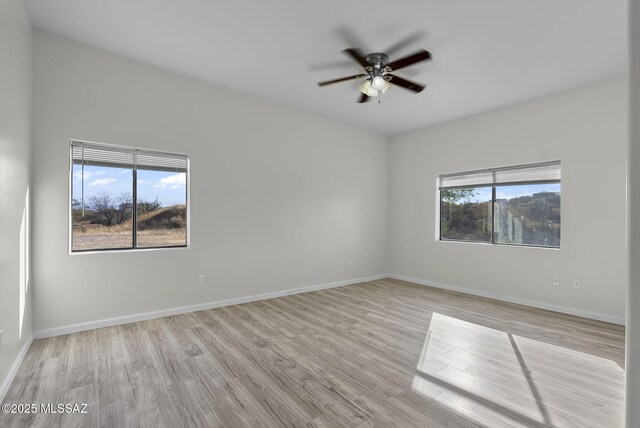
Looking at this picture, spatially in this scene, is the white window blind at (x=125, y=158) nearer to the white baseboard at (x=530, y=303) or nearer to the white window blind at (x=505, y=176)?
the white window blind at (x=505, y=176)

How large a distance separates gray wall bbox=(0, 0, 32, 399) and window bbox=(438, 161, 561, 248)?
5.65 m

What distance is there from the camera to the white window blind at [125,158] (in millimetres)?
3303

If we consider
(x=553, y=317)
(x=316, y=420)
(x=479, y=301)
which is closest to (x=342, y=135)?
(x=479, y=301)

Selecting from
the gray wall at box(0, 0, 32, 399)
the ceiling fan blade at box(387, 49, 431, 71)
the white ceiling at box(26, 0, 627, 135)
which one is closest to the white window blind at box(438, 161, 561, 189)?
the white ceiling at box(26, 0, 627, 135)

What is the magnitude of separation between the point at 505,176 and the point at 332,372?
161 inches

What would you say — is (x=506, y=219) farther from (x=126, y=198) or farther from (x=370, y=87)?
(x=126, y=198)

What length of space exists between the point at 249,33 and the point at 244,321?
10.2ft

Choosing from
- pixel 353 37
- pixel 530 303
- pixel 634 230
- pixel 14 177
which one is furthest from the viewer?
pixel 530 303

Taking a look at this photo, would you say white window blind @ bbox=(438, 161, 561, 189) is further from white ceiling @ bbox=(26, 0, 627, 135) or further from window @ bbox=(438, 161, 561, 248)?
white ceiling @ bbox=(26, 0, 627, 135)

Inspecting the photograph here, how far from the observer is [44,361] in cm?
256

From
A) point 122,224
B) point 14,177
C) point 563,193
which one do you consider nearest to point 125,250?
point 122,224

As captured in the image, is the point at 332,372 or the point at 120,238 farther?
the point at 120,238

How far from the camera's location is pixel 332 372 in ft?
7.95

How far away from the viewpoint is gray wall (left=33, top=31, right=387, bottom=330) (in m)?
3.09
